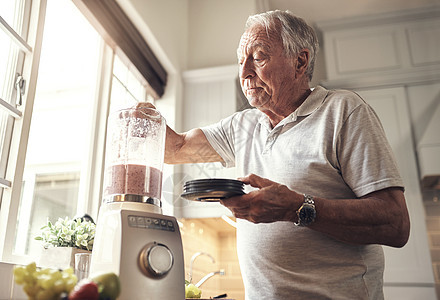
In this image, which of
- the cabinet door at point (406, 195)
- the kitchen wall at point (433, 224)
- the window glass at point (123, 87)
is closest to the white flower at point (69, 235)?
the window glass at point (123, 87)

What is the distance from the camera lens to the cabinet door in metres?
2.72

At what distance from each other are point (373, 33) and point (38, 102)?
Result: 2499 mm

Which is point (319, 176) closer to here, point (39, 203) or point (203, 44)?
point (203, 44)

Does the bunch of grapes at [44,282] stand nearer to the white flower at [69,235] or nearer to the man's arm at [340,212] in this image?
the man's arm at [340,212]

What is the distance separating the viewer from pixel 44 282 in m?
0.66

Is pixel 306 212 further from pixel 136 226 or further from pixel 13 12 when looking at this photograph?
pixel 13 12

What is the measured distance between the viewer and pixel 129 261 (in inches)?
34.6

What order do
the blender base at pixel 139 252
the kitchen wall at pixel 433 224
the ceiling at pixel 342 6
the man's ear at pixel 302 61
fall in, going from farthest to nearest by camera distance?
1. the ceiling at pixel 342 6
2. the kitchen wall at pixel 433 224
3. the man's ear at pixel 302 61
4. the blender base at pixel 139 252

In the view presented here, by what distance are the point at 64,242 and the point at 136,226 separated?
0.50 m

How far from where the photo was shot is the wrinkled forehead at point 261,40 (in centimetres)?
132

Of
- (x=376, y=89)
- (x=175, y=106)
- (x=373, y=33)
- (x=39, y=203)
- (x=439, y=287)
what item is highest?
(x=373, y=33)

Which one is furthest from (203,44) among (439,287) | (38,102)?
(439,287)

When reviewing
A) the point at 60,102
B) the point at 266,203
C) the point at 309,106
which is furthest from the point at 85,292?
the point at 60,102

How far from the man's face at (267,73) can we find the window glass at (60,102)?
0.89 m
